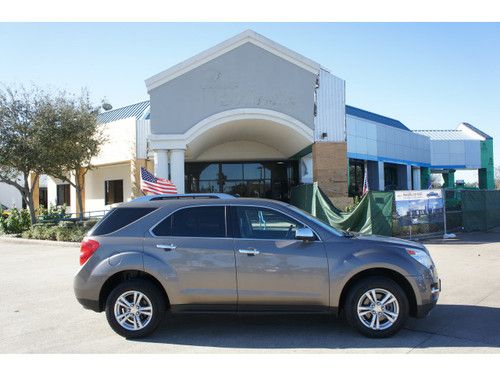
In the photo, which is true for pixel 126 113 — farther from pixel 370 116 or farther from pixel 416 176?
pixel 416 176

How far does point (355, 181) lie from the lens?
3147 cm

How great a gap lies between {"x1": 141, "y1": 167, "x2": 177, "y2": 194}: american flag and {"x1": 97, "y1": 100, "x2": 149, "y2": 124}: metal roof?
9943 mm

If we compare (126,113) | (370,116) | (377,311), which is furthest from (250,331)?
(370,116)

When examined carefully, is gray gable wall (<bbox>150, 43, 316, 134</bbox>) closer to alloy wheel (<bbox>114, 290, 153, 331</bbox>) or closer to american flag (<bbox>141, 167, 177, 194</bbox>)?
american flag (<bbox>141, 167, 177, 194</bbox>)

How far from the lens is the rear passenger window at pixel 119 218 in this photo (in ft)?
19.8

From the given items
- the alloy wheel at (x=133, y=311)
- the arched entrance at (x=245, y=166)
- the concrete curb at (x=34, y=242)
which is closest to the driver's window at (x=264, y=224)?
the alloy wheel at (x=133, y=311)

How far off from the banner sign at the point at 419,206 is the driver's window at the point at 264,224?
10.6 meters

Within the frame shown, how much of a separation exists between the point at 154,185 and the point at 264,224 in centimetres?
1223

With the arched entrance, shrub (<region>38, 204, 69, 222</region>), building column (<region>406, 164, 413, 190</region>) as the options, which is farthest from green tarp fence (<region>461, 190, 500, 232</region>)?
shrub (<region>38, 204, 69, 222</region>)

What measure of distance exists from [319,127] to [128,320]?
1628 centimetres

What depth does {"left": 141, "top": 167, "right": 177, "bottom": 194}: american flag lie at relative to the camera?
17531 millimetres

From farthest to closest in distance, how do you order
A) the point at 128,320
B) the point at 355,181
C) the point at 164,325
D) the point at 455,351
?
the point at 355,181
the point at 164,325
the point at 128,320
the point at 455,351

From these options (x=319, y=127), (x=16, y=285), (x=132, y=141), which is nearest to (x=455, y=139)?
(x=319, y=127)

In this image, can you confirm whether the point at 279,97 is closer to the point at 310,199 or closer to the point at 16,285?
the point at 310,199
